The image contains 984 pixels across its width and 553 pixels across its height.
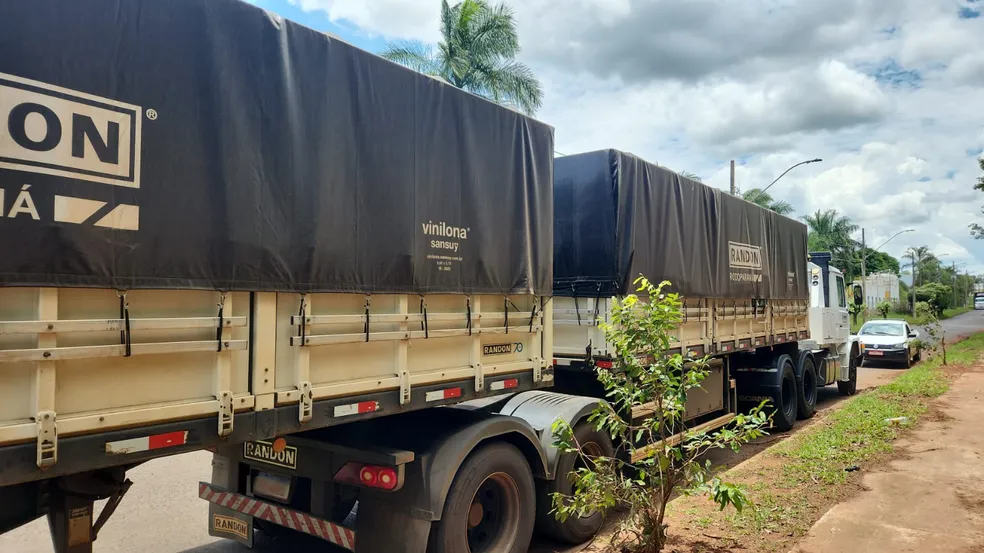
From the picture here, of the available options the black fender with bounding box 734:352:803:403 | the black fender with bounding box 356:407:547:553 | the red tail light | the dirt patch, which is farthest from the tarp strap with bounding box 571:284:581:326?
the black fender with bounding box 734:352:803:403

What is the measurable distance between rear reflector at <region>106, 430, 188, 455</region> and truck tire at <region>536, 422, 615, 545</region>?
8.96ft

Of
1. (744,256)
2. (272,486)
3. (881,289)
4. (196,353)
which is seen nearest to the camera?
(196,353)

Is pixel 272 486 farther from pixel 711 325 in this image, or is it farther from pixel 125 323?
pixel 711 325

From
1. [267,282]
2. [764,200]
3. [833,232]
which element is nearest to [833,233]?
[833,232]

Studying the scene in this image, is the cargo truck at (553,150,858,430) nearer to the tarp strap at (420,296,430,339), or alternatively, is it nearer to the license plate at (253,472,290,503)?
the tarp strap at (420,296,430,339)

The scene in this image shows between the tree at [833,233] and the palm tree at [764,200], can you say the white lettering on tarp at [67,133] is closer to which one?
the palm tree at [764,200]

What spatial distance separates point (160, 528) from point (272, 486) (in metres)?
2.00

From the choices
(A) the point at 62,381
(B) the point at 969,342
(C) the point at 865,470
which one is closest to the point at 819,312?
(C) the point at 865,470

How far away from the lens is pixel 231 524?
4281 mm

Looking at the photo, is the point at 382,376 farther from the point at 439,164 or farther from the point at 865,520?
the point at 865,520

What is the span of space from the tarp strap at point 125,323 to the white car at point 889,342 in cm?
2122

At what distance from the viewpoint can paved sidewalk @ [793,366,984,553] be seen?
4.69 meters

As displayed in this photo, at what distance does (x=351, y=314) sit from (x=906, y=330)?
22.5m

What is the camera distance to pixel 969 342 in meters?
26.9
